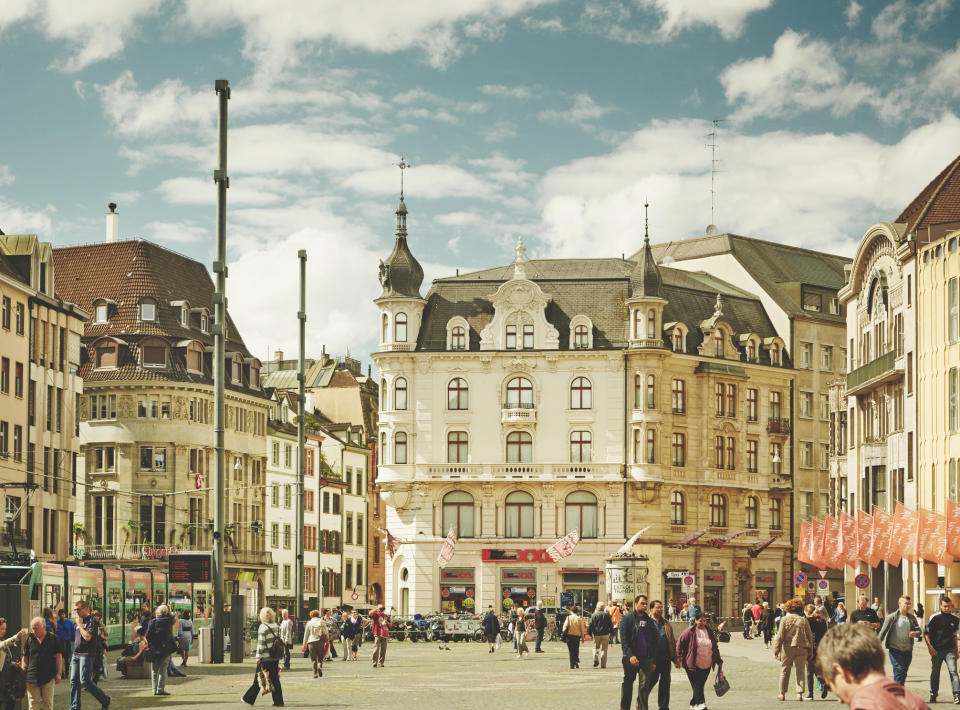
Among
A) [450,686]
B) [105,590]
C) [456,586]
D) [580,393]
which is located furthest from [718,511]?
[450,686]

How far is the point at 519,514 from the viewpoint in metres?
84.3

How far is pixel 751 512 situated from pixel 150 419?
3104cm

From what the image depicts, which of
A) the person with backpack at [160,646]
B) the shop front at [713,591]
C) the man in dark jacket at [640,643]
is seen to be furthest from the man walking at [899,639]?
the shop front at [713,591]

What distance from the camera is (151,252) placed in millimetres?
91500

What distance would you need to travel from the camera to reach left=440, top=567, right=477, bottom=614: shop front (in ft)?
275

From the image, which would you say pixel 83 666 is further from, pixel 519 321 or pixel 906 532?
pixel 519 321

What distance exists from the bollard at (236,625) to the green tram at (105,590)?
432 cm

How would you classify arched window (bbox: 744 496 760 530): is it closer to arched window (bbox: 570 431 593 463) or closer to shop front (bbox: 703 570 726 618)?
shop front (bbox: 703 570 726 618)

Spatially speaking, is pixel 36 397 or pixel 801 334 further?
pixel 801 334

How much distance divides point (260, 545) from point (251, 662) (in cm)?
5216

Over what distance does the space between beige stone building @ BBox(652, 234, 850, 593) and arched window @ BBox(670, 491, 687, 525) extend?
8.02 meters

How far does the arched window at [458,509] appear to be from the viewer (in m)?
84.5

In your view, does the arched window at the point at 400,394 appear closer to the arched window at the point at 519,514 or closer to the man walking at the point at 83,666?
the arched window at the point at 519,514

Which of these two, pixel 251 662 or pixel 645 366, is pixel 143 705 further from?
pixel 645 366
